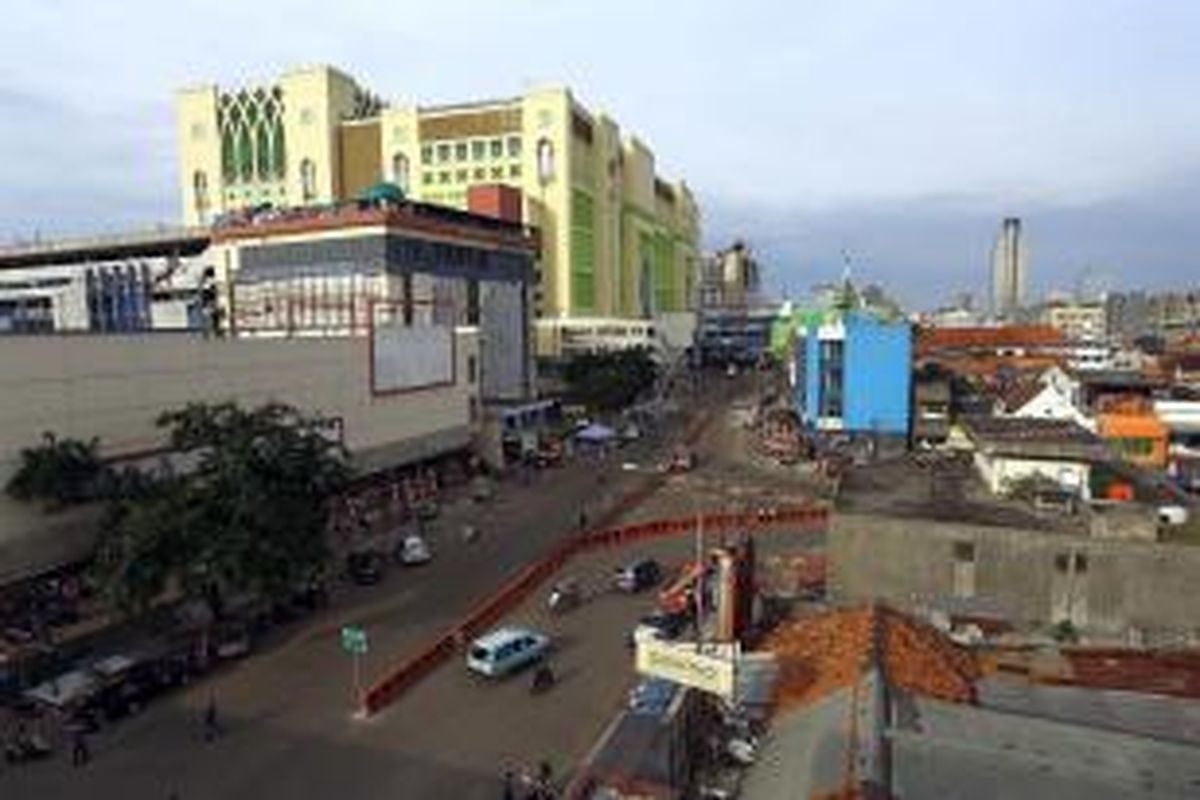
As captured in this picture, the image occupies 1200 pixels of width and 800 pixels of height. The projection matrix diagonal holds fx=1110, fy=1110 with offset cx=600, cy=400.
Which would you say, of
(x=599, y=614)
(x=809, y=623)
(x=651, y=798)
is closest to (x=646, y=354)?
(x=599, y=614)

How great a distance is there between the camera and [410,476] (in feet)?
216

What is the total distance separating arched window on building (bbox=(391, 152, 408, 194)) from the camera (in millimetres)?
134375

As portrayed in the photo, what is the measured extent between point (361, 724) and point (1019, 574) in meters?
21.9

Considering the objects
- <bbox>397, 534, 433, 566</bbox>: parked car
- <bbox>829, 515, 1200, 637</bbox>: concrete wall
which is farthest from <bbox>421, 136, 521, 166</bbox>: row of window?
<bbox>829, 515, 1200, 637</bbox>: concrete wall

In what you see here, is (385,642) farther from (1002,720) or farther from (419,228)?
(419,228)

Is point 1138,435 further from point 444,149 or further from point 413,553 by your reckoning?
point 444,149

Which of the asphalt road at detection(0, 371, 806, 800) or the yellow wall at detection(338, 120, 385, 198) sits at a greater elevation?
the yellow wall at detection(338, 120, 385, 198)

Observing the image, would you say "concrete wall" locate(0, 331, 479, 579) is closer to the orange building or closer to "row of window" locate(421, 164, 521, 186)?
the orange building

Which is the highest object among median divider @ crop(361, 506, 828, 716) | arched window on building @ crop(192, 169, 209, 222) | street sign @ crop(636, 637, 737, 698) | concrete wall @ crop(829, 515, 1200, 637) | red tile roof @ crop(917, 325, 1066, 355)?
arched window on building @ crop(192, 169, 209, 222)

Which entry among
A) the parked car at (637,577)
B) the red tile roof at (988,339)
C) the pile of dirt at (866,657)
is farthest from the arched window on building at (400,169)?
the pile of dirt at (866,657)

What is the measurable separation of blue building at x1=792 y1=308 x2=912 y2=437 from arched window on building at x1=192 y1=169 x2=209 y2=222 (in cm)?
9318

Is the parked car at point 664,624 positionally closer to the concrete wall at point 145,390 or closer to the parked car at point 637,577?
the parked car at point 637,577

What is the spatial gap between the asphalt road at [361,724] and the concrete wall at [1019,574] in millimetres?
8556

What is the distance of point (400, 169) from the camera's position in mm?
134750
